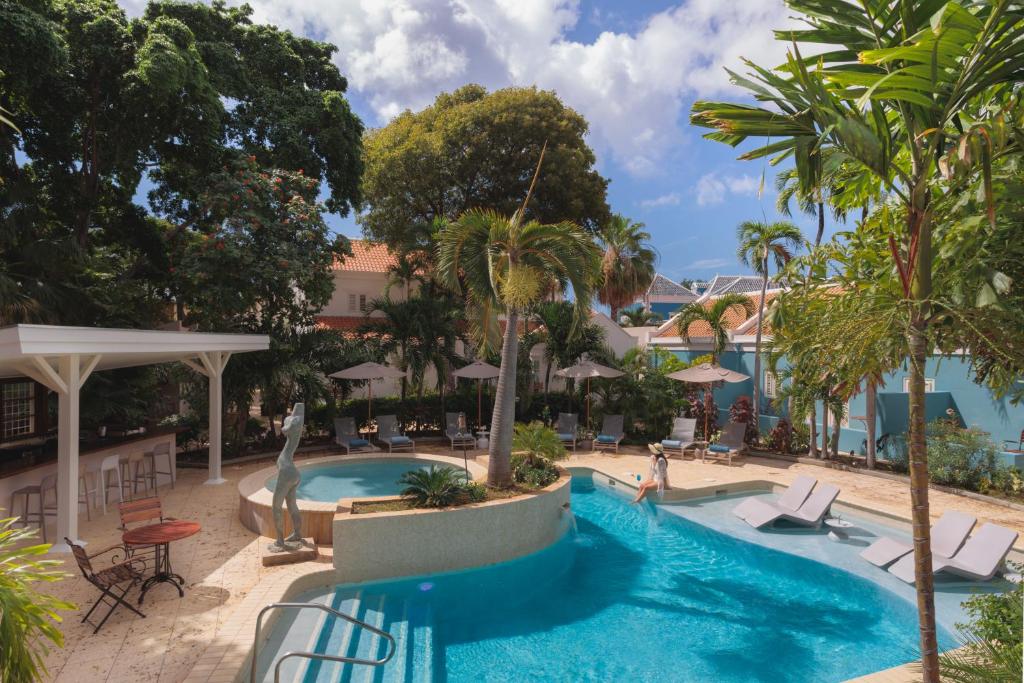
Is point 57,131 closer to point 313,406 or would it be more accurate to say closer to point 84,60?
point 84,60

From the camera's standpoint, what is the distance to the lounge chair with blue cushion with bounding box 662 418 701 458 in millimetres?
18438

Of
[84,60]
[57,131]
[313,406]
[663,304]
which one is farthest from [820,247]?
[663,304]

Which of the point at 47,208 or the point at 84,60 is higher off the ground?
the point at 84,60

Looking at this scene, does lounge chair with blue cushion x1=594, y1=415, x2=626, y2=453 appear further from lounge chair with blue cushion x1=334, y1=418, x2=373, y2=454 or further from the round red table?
the round red table

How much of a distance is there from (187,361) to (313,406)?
4.97 meters

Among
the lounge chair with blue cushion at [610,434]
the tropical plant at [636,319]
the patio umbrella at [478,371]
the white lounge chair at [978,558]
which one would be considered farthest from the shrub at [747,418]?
the tropical plant at [636,319]

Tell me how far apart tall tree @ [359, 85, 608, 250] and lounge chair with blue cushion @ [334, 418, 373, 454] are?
934 centimetres

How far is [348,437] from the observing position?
18.0 m

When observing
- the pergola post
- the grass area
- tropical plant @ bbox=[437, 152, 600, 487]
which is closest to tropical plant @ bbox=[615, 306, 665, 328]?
tropical plant @ bbox=[437, 152, 600, 487]

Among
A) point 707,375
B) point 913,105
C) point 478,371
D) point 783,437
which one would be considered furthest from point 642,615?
point 783,437

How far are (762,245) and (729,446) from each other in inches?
283

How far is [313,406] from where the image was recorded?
18781 mm

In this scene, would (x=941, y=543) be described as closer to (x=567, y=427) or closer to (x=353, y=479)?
(x=567, y=427)

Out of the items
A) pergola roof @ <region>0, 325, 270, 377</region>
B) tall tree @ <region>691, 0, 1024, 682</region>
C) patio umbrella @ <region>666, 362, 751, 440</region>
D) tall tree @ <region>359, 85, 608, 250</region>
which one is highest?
tall tree @ <region>359, 85, 608, 250</region>
